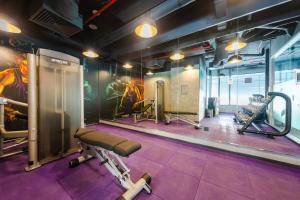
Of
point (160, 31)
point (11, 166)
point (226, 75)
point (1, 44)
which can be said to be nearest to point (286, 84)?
point (226, 75)

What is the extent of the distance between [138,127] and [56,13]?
3.76 meters

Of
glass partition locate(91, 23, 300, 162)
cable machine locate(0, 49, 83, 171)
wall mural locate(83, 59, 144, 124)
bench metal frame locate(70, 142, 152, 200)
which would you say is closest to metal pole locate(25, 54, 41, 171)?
cable machine locate(0, 49, 83, 171)

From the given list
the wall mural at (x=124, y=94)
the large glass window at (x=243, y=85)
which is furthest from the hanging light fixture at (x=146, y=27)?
the wall mural at (x=124, y=94)

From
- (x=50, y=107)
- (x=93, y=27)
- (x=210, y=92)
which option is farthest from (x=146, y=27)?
(x=210, y=92)

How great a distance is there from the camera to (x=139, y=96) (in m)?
6.95

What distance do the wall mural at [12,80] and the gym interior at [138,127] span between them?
0.07 ft

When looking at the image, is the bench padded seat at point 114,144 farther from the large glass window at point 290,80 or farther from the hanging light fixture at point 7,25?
the large glass window at point 290,80

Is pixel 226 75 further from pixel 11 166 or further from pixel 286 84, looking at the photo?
pixel 11 166

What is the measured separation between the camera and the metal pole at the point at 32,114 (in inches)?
83.2

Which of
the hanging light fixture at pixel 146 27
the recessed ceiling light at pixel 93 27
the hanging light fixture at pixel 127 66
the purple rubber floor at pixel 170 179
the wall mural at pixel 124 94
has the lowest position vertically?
the purple rubber floor at pixel 170 179

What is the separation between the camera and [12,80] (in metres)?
3.42

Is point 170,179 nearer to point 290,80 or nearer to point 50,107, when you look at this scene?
point 50,107

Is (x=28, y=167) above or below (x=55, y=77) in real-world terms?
below

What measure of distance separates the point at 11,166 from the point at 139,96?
5.37 meters
